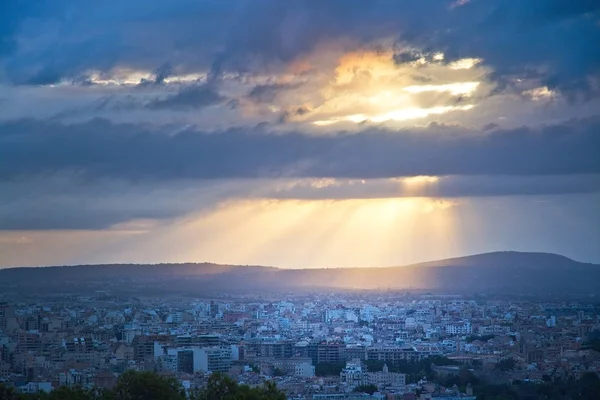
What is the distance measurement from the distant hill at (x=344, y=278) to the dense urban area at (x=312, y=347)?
18.5 feet

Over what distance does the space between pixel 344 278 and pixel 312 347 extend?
3647 inches

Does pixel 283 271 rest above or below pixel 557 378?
above

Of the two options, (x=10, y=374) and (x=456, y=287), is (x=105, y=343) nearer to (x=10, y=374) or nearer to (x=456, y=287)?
(x=10, y=374)

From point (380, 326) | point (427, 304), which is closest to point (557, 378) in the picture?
point (380, 326)

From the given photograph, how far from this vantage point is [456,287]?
154 meters

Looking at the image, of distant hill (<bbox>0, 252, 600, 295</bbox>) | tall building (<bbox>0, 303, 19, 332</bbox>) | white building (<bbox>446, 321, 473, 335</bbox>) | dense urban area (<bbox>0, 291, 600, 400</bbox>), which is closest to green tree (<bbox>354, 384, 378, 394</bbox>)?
dense urban area (<bbox>0, 291, 600, 400</bbox>)

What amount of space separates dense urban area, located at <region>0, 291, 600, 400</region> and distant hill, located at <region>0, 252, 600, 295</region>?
5638 millimetres

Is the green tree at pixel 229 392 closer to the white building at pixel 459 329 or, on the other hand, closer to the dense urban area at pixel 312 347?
the dense urban area at pixel 312 347

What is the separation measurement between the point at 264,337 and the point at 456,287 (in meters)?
71.6

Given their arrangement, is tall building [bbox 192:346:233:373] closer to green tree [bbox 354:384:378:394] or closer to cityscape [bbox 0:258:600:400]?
cityscape [bbox 0:258:600:400]

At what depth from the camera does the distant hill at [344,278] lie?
132125mm

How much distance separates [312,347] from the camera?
76875 millimetres

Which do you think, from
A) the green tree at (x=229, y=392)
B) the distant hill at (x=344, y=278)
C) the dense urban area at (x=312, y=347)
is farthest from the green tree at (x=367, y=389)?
the distant hill at (x=344, y=278)

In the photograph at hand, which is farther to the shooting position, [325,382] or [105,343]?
[105,343]
